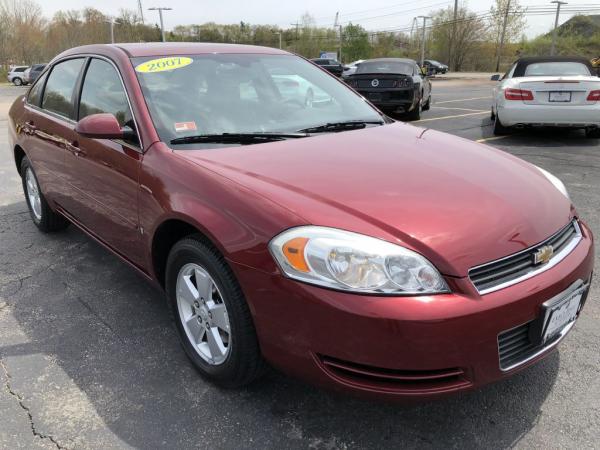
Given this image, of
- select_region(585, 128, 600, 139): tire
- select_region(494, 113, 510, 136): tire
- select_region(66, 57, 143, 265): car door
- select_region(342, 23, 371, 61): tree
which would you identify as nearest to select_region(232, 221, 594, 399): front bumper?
select_region(66, 57, 143, 265): car door

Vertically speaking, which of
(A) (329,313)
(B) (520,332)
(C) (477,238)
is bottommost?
(B) (520,332)

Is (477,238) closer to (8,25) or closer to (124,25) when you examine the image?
(8,25)

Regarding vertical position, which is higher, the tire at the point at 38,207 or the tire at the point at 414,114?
the tire at the point at 38,207

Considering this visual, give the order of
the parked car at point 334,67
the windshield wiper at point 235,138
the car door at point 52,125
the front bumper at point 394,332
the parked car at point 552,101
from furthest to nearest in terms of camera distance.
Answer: the parked car at point 334,67
the parked car at point 552,101
the car door at point 52,125
the windshield wiper at point 235,138
the front bumper at point 394,332

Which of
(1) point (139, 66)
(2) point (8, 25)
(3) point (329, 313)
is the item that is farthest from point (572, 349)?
(2) point (8, 25)

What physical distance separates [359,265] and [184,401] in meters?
1.14

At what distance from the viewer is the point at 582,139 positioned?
8.85 meters

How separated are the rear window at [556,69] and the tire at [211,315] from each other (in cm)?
836

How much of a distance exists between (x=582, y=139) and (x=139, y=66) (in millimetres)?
8332

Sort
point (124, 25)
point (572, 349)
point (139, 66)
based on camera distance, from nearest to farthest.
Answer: point (572, 349) → point (139, 66) → point (124, 25)

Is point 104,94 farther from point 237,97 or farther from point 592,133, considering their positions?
point 592,133

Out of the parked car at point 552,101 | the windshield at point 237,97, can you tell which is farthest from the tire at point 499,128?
the windshield at point 237,97

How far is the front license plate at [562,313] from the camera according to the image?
1.98m

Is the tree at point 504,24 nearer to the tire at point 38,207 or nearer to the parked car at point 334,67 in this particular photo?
the parked car at point 334,67
